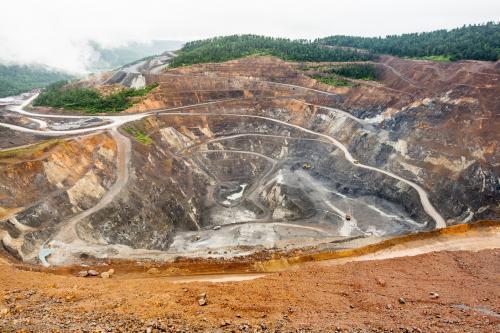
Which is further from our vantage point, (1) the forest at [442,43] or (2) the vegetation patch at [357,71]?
(2) the vegetation patch at [357,71]

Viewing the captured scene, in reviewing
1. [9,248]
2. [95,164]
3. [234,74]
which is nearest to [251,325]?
[9,248]

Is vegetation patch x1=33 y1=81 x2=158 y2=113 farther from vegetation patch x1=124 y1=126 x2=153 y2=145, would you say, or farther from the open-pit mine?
vegetation patch x1=124 y1=126 x2=153 y2=145

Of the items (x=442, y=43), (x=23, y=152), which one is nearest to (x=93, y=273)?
(x=23, y=152)

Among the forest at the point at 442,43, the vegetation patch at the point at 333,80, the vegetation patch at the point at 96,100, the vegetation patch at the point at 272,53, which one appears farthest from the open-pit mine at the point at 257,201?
the forest at the point at 442,43

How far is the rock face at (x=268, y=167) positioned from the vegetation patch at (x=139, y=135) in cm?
29

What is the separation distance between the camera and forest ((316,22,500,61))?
78.2 m

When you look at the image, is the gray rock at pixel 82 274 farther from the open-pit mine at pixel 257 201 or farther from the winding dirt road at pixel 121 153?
the winding dirt road at pixel 121 153

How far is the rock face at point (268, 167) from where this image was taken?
42.8 metres

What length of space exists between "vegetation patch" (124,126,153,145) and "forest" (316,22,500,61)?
7650 centimetres

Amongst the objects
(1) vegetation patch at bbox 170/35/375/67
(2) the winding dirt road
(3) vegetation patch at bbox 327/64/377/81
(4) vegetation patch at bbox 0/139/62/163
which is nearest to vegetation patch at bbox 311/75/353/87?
(3) vegetation patch at bbox 327/64/377/81

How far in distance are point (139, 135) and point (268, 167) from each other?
2861 centimetres

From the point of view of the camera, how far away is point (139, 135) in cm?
6506

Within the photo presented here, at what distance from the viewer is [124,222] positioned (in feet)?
146

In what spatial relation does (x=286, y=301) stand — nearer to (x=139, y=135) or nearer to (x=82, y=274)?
(x=82, y=274)
